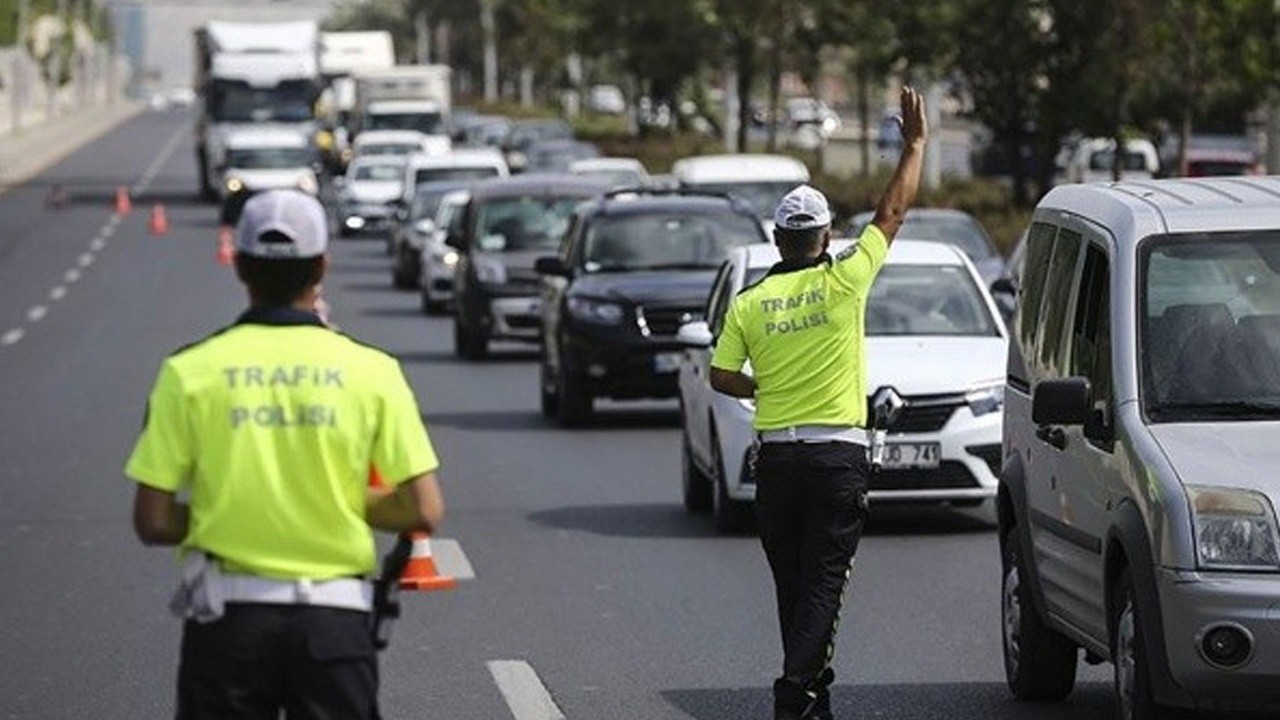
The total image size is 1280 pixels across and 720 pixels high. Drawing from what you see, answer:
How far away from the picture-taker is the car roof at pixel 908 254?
1873cm

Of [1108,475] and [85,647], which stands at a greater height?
[1108,475]

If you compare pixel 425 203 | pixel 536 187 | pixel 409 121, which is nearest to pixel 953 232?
pixel 536 187

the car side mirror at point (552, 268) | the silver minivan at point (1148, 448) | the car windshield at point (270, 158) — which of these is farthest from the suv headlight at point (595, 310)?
the car windshield at point (270, 158)

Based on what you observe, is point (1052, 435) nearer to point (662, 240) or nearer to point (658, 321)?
point (658, 321)

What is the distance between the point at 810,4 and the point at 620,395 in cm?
3734

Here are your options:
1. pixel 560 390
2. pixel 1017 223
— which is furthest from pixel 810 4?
pixel 560 390

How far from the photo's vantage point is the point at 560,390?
25203 millimetres

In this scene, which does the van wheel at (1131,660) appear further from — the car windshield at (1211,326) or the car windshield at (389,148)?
the car windshield at (389,148)

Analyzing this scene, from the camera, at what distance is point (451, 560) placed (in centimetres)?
1664

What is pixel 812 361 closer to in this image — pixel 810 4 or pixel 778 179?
pixel 778 179

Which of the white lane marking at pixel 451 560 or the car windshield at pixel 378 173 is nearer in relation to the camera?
the white lane marking at pixel 451 560

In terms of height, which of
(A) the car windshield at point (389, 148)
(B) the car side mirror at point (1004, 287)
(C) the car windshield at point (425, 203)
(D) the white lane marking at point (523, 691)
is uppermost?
(D) the white lane marking at point (523, 691)

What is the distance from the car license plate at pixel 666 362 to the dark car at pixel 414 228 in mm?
20673

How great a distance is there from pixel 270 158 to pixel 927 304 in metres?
48.3
